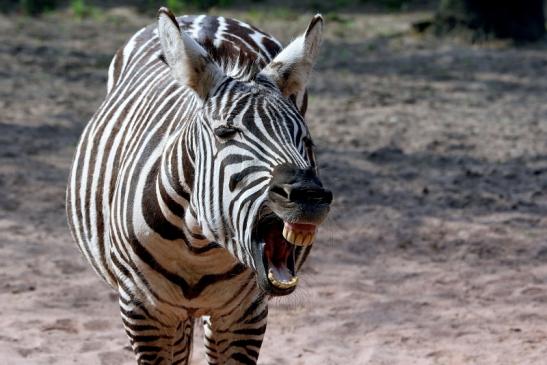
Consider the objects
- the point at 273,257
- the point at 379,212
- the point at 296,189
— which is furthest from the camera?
the point at 379,212

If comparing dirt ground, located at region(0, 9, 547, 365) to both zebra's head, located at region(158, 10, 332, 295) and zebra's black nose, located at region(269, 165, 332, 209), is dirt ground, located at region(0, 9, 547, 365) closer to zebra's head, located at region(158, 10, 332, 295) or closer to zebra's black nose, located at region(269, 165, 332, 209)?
zebra's head, located at region(158, 10, 332, 295)

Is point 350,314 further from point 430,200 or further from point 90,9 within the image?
point 90,9

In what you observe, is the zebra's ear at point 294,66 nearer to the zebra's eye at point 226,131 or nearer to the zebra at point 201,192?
the zebra at point 201,192

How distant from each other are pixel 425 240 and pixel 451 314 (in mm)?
1293

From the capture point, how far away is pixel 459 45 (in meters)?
13.7

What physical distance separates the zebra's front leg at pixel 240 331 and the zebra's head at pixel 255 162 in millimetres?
659

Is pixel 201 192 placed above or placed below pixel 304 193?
below

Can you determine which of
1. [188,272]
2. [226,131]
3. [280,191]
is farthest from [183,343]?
[280,191]

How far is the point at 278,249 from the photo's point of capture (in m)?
3.48

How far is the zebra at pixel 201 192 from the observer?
341 cm

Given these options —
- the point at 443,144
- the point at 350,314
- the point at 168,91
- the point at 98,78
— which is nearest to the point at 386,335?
the point at 350,314

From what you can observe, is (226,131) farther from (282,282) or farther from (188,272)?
(188,272)

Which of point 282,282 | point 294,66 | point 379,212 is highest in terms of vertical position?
point 294,66

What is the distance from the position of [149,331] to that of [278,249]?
39.0 inches
